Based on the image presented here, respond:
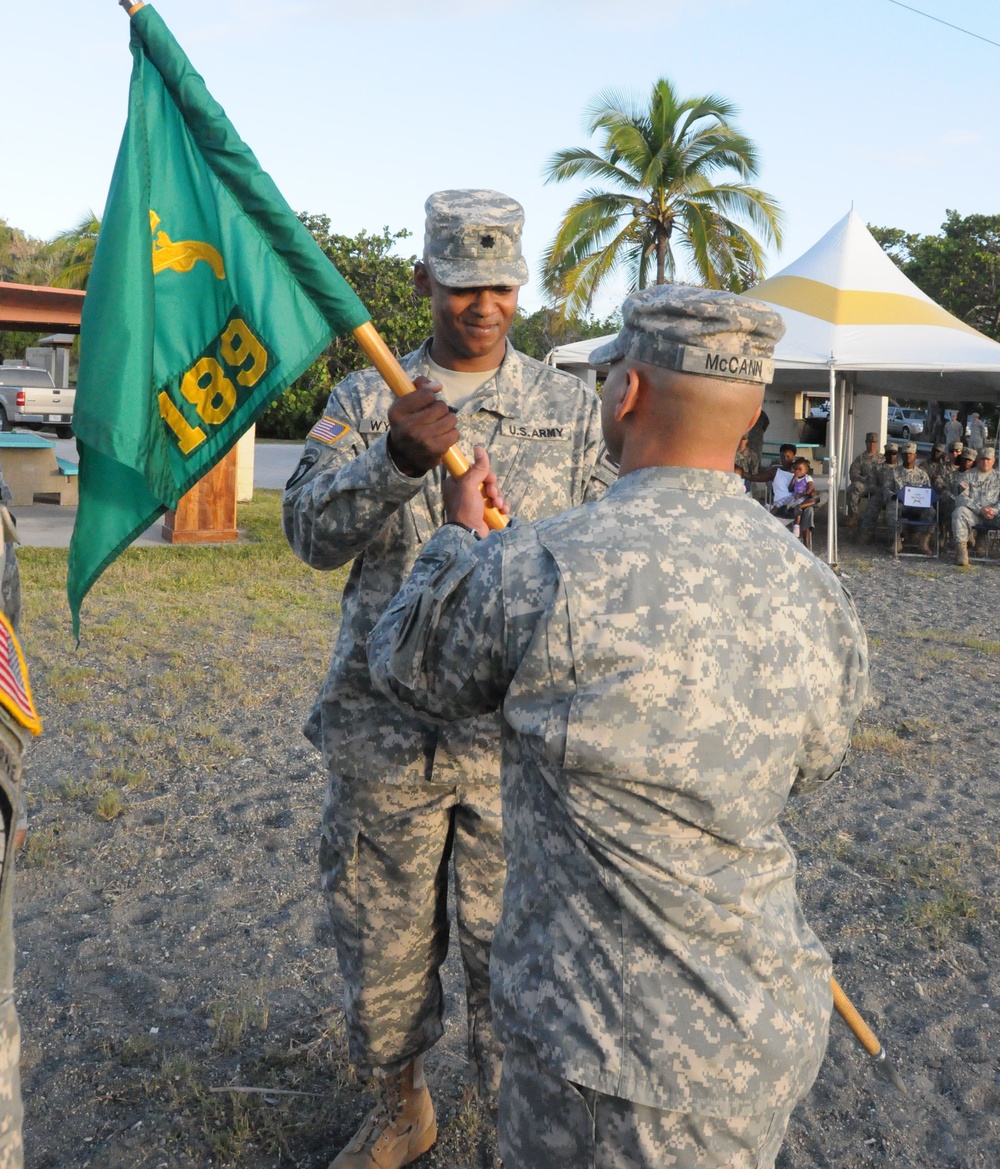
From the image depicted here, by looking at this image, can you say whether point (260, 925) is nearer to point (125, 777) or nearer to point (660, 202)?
point (125, 777)

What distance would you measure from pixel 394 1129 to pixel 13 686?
1.46 metres

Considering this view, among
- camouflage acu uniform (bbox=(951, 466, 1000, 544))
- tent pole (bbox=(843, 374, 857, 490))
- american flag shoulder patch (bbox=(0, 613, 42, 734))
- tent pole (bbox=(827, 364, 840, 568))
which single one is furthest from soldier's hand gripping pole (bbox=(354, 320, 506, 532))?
tent pole (bbox=(843, 374, 857, 490))

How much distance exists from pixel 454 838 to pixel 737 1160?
1.09m

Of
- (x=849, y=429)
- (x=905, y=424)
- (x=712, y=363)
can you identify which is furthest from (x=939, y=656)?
(x=905, y=424)

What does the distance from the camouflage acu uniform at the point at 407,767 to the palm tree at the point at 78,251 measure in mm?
21842

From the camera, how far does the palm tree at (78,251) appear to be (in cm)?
2414

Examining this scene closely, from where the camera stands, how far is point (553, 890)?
161 centimetres

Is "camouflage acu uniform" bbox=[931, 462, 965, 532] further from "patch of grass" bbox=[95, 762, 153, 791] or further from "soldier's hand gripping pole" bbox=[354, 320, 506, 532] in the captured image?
"soldier's hand gripping pole" bbox=[354, 320, 506, 532]

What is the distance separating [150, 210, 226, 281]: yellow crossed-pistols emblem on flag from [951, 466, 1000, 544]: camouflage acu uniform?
1260cm

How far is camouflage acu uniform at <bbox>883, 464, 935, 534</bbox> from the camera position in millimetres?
14297

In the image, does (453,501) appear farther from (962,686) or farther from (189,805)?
(962,686)

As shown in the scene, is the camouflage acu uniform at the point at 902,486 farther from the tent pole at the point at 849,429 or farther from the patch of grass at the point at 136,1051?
the patch of grass at the point at 136,1051

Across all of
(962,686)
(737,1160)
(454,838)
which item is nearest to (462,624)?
(737,1160)

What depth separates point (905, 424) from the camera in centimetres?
3359
